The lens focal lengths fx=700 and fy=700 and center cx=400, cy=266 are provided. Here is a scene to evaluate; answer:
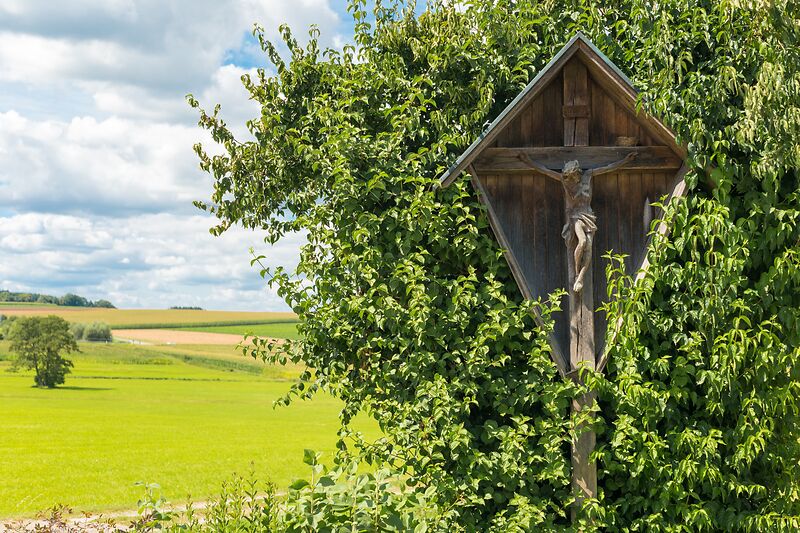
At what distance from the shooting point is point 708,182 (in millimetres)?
Answer: 7797

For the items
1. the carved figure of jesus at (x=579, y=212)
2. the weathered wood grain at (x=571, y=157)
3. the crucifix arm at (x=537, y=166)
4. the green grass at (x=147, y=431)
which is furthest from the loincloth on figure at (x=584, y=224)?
the green grass at (x=147, y=431)

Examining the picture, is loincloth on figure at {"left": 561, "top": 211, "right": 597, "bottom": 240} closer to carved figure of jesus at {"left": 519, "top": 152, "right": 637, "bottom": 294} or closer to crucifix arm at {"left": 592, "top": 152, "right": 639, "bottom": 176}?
carved figure of jesus at {"left": 519, "top": 152, "right": 637, "bottom": 294}

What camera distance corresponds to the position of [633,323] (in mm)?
7414

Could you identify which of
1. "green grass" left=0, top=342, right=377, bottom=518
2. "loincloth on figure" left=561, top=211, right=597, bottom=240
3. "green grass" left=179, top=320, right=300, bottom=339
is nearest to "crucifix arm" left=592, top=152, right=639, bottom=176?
"loincloth on figure" left=561, top=211, right=597, bottom=240

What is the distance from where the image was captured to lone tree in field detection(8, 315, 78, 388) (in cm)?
4672

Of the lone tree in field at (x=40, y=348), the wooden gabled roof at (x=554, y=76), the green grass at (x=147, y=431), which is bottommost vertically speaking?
the green grass at (x=147, y=431)

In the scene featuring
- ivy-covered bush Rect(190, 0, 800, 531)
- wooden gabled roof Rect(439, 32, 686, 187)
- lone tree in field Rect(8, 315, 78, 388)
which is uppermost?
wooden gabled roof Rect(439, 32, 686, 187)

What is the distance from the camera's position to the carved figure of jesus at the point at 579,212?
7512 millimetres

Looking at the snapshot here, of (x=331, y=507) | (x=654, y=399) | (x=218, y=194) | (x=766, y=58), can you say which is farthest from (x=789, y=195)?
(x=218, y=194)

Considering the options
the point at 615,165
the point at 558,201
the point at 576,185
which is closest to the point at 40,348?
the point at 558,201

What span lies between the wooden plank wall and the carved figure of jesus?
0.25 m

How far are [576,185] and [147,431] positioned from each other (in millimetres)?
26676

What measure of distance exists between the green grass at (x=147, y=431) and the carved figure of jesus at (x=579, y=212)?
3823 mm

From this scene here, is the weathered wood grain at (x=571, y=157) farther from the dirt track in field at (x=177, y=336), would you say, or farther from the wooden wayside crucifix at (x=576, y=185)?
the dirt track in field at (x=177, y=336)
